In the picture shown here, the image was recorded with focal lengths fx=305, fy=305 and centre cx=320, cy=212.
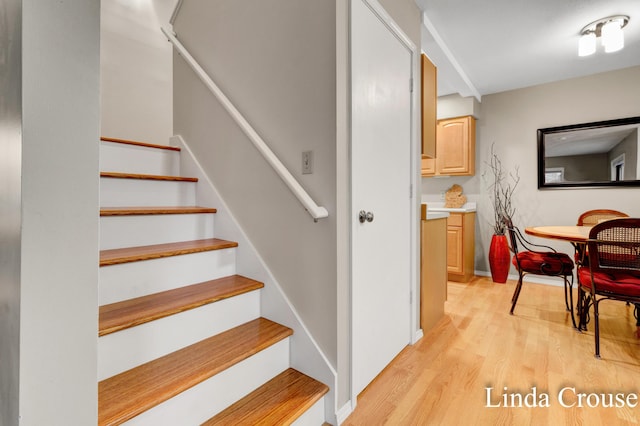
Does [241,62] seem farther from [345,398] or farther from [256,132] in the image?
[345,398]

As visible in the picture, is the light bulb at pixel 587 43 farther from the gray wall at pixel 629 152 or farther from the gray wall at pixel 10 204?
the gray wall at pixel 10 204

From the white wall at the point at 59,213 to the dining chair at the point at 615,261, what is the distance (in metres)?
2.65

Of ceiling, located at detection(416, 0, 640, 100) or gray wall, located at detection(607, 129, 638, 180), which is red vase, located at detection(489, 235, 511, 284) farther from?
ceiling, located at detection(416, 0, 640, 100)

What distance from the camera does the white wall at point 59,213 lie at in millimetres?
648

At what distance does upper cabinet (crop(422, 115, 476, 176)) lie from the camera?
409 centimetres

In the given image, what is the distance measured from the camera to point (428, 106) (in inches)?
96.4

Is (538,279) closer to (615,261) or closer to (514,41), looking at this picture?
(615,261)

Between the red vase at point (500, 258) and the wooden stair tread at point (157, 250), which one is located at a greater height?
the wooden stair tread at point (157, 250)

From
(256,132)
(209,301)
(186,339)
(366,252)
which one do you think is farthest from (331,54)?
(186,339)

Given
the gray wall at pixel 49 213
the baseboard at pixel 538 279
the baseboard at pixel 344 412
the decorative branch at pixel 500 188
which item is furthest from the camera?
the decorative branch at pixel 500 188

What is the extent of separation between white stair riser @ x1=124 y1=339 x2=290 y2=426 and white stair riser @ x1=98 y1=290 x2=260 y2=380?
0.25 meters

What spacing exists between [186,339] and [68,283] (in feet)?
2.49

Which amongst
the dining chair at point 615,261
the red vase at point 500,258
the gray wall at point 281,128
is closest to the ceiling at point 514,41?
A: the gray wall at point 281,128

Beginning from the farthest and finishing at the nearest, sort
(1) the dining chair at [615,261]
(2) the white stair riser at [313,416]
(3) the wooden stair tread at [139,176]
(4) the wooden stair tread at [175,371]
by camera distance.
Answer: (1) the dining chair at [615,261]
(3) the wooden stair tread at [139,176]
(2) the white stair riser at [313,416]
(4) the wooden stair tread at [175,371]
